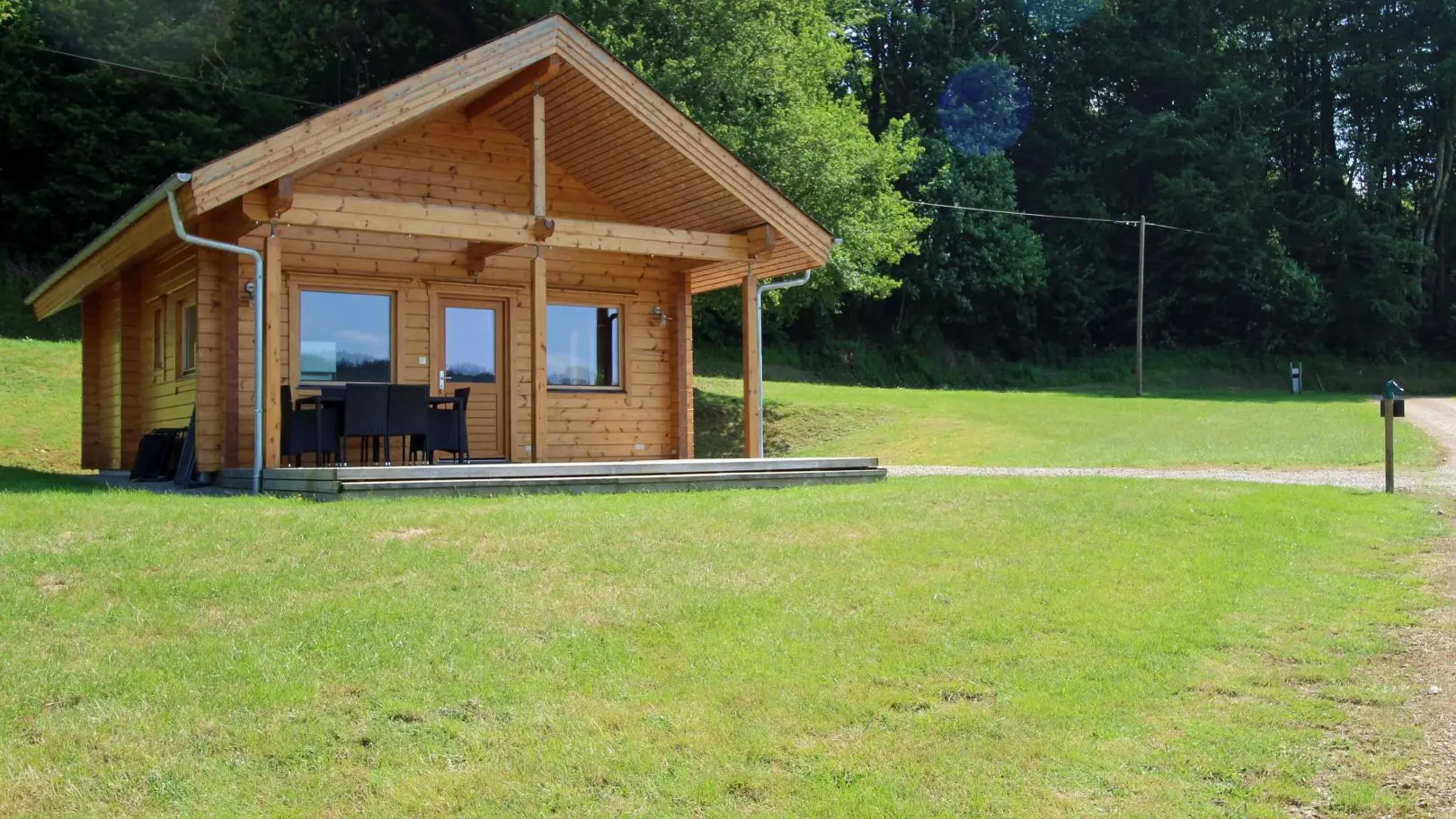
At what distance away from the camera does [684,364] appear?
16.1m

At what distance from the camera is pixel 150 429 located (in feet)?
51.1

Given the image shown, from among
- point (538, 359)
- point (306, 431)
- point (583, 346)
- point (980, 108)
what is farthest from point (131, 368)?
point (980, 108)

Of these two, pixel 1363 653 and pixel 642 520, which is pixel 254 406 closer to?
pixel 642 520

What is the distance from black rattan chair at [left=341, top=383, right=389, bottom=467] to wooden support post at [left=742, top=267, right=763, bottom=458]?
13.1ft

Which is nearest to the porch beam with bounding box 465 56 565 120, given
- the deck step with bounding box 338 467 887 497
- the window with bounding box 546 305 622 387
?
the window with bounding box 546 305 622 387

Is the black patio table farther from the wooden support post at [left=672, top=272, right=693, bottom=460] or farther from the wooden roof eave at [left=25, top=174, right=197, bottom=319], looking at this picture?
the wooden support post at [left=672, top=272, right=693, bottom=460]

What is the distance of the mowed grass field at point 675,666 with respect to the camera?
15.3 ft

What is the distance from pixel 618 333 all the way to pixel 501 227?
11.6 feet

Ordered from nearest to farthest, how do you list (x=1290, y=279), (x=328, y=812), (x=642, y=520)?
1. (x=328, y=812)
2. (x=642, y=520)
3. (x=1290, y=279)

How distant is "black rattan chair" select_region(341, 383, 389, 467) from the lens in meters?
12.2

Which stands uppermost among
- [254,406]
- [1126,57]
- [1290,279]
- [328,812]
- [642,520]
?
[1126,57]

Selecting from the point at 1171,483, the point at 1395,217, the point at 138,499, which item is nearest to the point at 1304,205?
the point at 1395,217

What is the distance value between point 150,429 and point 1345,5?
49.5 meters

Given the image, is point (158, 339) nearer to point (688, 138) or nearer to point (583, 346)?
point (583, 346)
